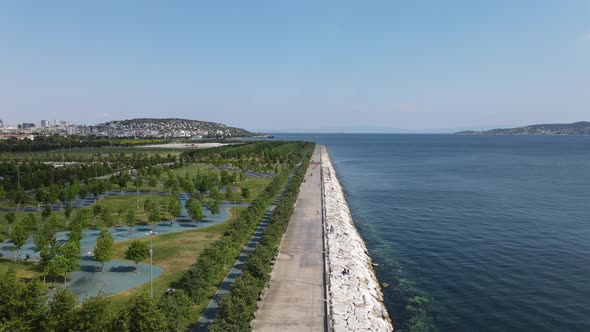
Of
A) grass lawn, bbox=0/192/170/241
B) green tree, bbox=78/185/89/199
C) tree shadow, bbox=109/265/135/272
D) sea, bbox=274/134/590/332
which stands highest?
green tree, bbox=78/185/89/199

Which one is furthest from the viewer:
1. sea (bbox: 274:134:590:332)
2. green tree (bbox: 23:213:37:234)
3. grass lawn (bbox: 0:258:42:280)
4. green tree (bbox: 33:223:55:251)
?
green tree (bbox: 23:213:37:234)

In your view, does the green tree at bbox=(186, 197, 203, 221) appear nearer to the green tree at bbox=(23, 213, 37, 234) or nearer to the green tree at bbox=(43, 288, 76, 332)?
the green tree at bbox=(23, 213, 37, 234)

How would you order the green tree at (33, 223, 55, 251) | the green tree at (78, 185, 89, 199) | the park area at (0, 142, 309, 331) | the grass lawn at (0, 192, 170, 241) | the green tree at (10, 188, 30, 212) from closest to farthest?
1. the park area at (0, 142, 309, 331)
2. the green tree at (33, 223, 55, 251)
3. the grass lawn at (0, 192, 170, 241)
4. the green tree at (10, 188, 30, 212)
5. the green tree at (78, 185, 89, 199)

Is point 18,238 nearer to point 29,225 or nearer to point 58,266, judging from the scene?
point 29,225

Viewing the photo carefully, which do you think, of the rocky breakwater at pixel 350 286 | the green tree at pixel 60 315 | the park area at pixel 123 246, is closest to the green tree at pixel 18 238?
the park area at pixel 123 246

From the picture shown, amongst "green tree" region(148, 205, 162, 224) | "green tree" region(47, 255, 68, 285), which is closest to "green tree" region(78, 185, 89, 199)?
"green tree" region(148, 205, 162, 224)

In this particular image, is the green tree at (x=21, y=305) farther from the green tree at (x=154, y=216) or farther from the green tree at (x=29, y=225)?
the green tree at (x=154, y=216)

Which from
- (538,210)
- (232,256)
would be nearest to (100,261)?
(232,256)
